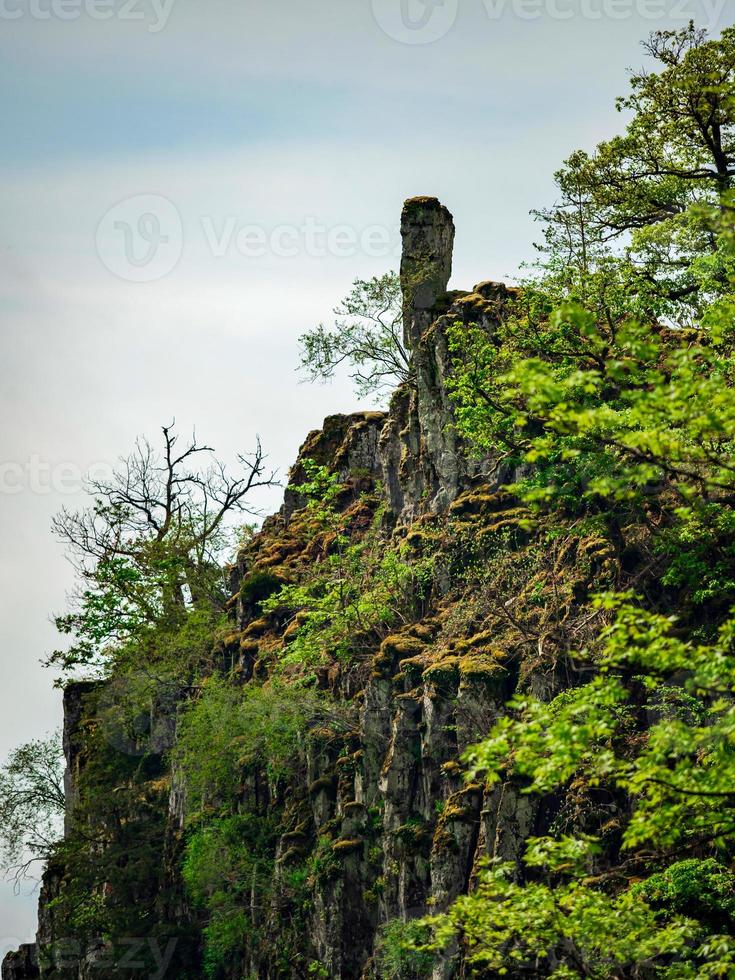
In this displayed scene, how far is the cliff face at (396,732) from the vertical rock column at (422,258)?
74mm

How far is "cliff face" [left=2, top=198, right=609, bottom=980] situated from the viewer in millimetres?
27016

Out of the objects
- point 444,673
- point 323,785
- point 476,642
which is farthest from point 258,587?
point 444,673

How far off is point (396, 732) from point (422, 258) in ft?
65.1

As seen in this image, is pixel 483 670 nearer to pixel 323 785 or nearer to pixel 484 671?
pixel 484 671

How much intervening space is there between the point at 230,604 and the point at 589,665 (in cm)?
2186

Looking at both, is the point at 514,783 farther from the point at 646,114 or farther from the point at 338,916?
the point at 646,114

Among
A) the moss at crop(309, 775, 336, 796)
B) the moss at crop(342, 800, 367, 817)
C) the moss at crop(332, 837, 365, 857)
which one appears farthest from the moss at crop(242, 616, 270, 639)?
the moss at crop(332, 837, 365, 857)

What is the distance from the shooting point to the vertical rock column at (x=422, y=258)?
136 feet

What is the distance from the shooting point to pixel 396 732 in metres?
29.2

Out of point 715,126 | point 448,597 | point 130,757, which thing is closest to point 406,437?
point 448,597

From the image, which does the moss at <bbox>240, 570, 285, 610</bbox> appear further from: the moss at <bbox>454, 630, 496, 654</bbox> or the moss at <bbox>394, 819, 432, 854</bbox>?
the moss at <bbox>394, 819, 432, 854</bbox>

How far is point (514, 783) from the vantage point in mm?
24656

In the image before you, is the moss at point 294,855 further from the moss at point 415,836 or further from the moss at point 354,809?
the moss at point 415,836

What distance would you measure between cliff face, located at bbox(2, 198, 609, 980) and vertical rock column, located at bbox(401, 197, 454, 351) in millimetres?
74
